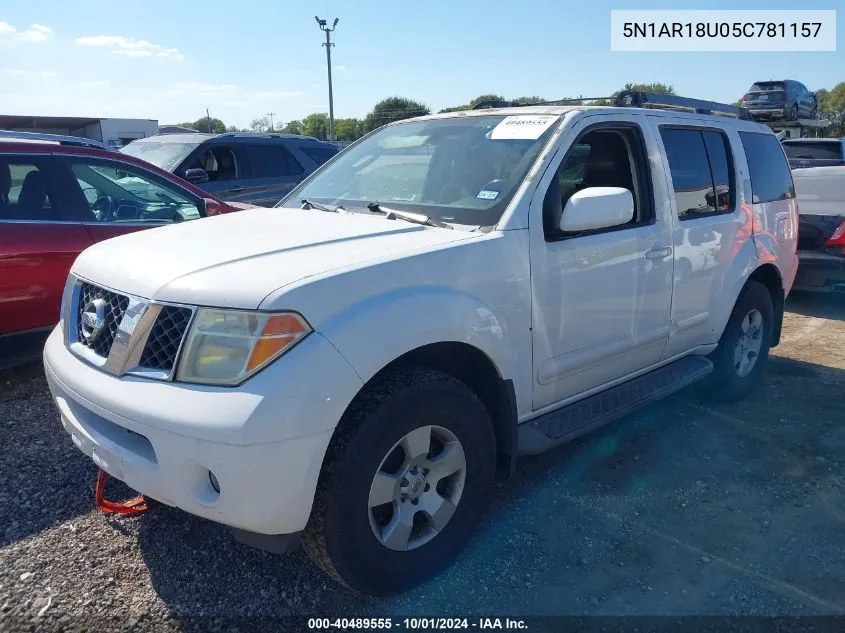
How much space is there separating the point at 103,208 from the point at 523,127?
340 centimetres

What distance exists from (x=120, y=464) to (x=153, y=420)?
1.01 feet

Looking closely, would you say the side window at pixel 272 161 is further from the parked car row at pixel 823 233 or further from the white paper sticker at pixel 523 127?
the parked car row at pixel 823 233

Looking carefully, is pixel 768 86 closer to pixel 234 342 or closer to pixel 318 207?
pixel 318 207

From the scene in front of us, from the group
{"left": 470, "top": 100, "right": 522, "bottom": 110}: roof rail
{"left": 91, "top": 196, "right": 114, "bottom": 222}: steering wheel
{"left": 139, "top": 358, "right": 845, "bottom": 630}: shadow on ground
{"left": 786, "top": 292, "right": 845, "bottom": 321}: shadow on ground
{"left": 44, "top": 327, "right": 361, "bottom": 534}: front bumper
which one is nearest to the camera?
{"left": 44, "top": 327, "right": 361, "bottom": 534}: front bumper

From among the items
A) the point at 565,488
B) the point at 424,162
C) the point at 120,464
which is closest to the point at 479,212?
the point at 424,162

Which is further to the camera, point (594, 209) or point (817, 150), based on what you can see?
point (817, 150)

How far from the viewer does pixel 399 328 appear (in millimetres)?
2359

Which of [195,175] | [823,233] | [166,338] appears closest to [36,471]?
[166,338]

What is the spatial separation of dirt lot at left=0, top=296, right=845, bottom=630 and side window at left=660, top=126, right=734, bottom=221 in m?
1.41

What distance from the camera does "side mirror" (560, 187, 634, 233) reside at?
2957 mm

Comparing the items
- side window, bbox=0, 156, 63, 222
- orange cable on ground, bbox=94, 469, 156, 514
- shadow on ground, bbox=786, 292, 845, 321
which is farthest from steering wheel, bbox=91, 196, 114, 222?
shadow on ground, bbox=786, 292, 845, 321

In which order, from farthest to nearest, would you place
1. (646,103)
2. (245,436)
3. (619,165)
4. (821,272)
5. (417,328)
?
(821,272) < (646,103) < (619,165) < (417,328) < (245,436)

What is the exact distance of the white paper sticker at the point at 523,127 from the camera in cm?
325

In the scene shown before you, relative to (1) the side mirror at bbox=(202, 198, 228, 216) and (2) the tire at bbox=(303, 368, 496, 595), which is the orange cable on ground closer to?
(2) the tire at bbox=(303, 368, 496, 595)
